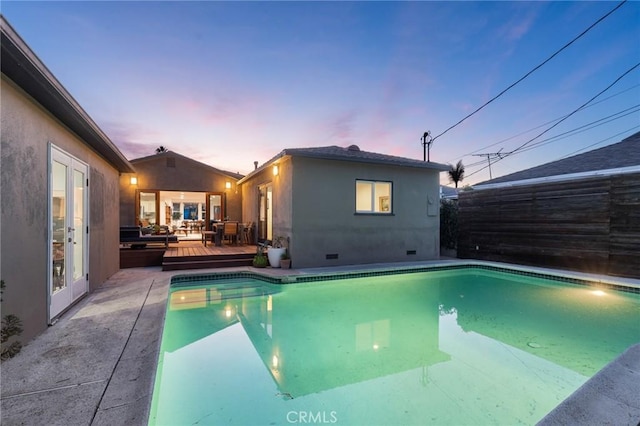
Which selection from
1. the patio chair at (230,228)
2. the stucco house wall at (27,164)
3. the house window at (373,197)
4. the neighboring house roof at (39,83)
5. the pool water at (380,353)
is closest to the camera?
A: the neighboring house roof at (39,83)

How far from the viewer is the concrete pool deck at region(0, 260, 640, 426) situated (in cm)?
204

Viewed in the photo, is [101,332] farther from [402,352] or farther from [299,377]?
[402,352]

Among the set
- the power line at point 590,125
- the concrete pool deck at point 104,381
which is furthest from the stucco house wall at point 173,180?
the power line at point 590,125

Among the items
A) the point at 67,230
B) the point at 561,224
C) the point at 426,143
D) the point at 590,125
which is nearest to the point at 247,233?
the point at 67,230

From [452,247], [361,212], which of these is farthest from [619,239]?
[361,212]

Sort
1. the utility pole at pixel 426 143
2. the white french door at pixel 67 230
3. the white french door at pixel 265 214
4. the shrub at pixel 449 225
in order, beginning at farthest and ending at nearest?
the utility pole at pixel 426 143
the shrub at pixel 449 225
the white french door at pixel 265 214
the white french door at pixel 67 230

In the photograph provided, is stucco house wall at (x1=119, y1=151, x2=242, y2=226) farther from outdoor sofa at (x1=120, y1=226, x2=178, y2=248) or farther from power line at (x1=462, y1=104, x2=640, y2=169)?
power line at (x1=462, y1=104, x2=640, y2=169)

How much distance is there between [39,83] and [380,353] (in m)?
4.74

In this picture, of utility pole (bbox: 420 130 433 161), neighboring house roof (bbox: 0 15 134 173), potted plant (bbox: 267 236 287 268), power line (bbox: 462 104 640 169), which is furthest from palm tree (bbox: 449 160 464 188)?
neighboring house roof (bbox: 0 15 134 173)

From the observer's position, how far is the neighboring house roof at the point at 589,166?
801 cm

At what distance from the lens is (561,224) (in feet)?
28.5

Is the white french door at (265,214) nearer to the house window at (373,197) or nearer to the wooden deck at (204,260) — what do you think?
the wooden deck at (204,260)

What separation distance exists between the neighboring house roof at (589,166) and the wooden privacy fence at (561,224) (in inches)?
12.7

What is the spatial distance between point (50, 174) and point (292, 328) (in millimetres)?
3787
